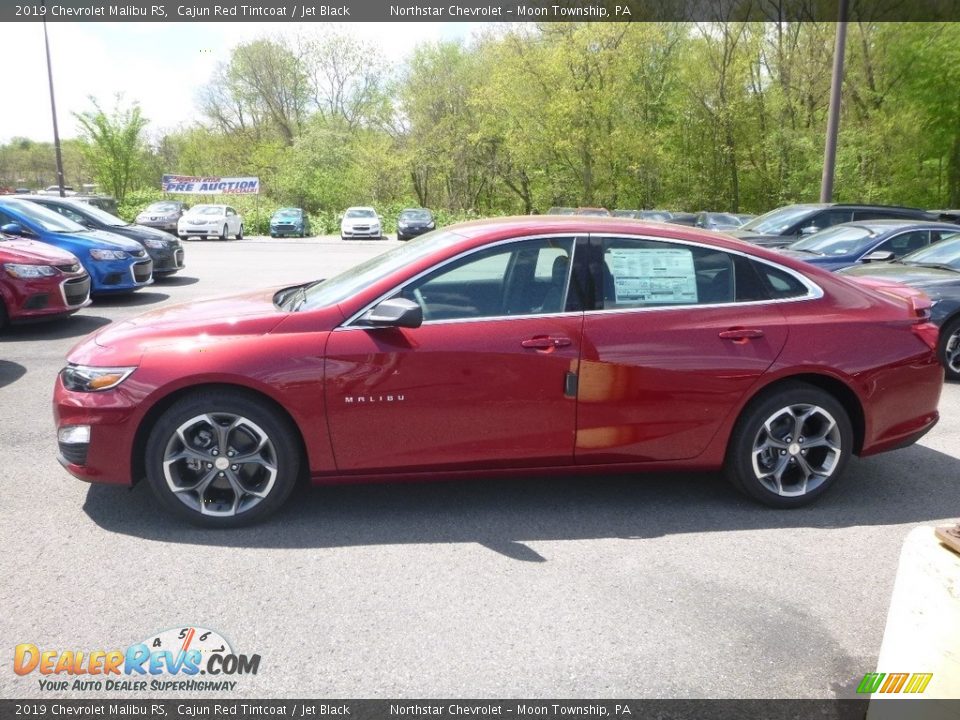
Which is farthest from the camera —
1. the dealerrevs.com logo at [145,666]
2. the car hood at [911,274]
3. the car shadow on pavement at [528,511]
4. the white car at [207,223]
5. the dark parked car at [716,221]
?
the white car at [207,223]

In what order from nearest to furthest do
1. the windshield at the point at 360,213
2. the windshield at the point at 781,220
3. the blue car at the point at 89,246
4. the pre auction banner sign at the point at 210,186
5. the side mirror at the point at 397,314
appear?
the side mirror at the point at 397,314, the blue car at the point at 89,246, the windshield at the point at 781,220, the windshield at the point at 360,213, the pre auction banner sign at the point at 210,186

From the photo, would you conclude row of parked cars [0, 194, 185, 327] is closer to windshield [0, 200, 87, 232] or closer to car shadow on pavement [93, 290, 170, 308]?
windshield [0, 200, 87, 232]

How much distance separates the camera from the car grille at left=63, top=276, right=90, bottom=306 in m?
9.19

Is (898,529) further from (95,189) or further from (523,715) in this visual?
(95,189)

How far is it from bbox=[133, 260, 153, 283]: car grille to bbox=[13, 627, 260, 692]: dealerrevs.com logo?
9.60m

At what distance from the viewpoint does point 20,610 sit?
3.24 meters

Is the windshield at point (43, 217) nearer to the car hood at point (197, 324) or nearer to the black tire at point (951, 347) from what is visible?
the car hood at point (197, 324)

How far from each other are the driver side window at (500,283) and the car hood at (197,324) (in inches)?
30.2

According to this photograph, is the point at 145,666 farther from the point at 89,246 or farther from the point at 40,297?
the point at 89,246

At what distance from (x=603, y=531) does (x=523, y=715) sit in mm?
1530

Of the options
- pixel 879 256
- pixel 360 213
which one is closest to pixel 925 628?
pixel 879 256

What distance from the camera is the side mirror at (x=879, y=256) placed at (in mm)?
9461

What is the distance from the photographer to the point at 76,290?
368 inches

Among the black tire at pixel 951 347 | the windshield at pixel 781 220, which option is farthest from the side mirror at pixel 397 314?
the windshield at pixel 781 220
